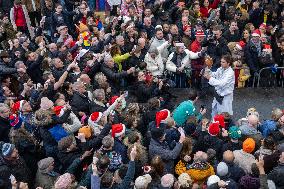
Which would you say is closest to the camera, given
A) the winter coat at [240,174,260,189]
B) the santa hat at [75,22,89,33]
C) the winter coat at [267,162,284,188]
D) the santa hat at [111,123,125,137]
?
the winter coat at [240,174,260,189]

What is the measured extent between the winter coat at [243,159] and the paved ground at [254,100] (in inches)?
138

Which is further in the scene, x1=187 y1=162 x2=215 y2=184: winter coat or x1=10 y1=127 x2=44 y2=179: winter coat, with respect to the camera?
x1=10 y1=127 x2=44 y2=179: winter coat

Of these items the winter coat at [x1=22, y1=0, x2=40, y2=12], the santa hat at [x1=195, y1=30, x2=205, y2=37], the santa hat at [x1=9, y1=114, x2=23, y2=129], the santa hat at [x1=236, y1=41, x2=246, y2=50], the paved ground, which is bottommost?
the paved ground

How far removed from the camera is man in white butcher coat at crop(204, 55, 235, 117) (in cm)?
962

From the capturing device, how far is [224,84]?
972 centimetres

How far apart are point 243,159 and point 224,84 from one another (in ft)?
8.11

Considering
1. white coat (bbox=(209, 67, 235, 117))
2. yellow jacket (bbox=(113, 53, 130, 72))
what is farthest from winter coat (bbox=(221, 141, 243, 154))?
yellow jacket (bbox=(113, 53, 130, 72))

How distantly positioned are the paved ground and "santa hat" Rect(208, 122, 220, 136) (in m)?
3.11

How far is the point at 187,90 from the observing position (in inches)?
469

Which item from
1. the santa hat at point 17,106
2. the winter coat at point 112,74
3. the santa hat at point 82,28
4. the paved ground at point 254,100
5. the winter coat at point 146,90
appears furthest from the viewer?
the santa hat at point 82,28

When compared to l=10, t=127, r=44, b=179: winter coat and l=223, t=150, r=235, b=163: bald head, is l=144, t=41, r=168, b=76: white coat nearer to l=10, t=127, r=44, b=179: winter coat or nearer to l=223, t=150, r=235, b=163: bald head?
l=10, t=127, r=44, b=179: winter coat

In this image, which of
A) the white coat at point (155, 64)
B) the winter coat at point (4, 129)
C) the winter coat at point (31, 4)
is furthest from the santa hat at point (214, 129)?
the winter coat at point (31, 4)

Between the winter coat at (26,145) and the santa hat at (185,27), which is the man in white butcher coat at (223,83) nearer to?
the santa hat at (185,27)

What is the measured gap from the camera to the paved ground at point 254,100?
11280mm
